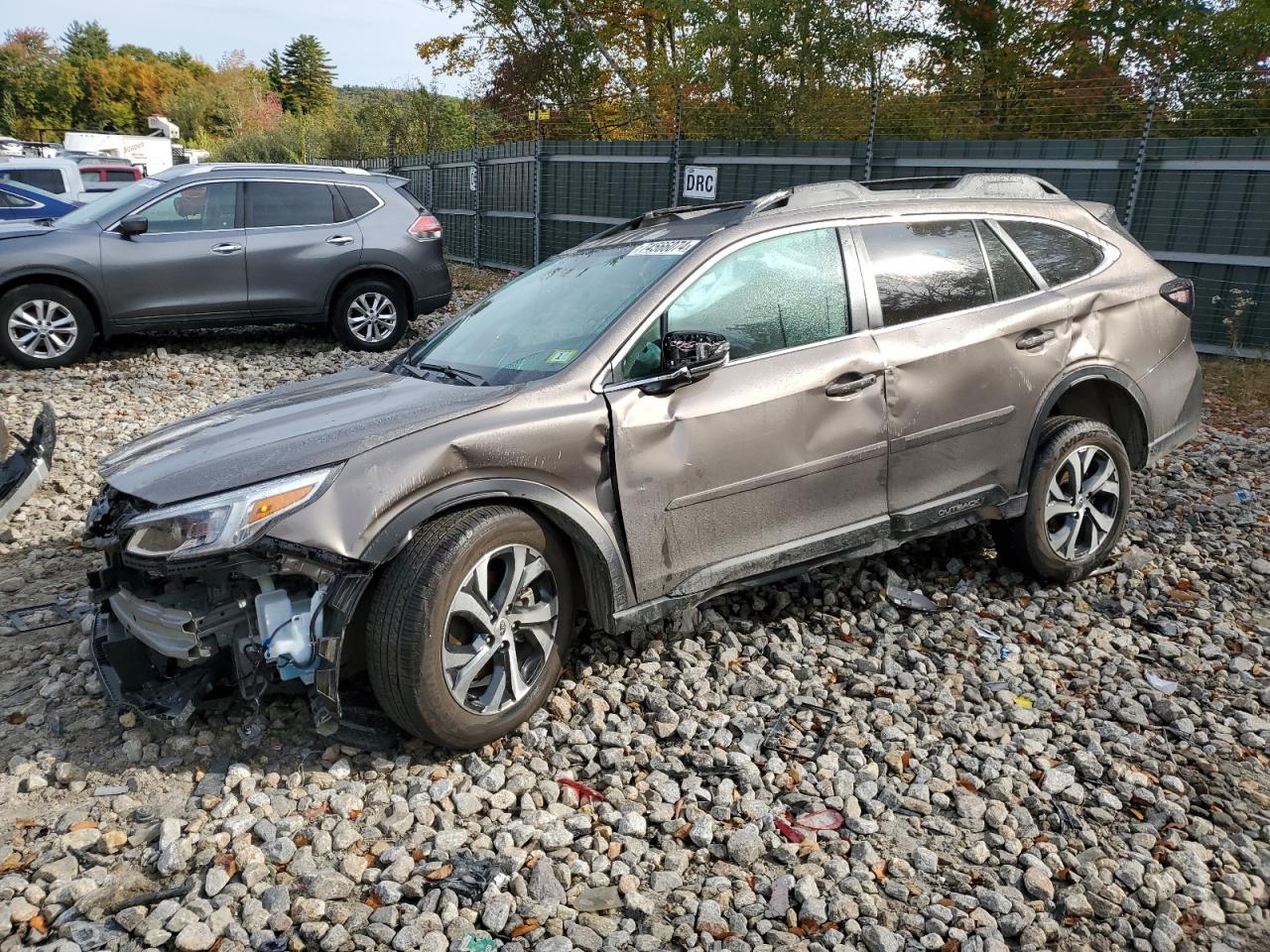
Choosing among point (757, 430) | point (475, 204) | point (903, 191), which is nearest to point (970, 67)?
point (475, 204)

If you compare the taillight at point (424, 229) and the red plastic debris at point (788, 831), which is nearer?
the red plastic debris at point (788, 831)

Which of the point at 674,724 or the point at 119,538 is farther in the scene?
the point at 674,724

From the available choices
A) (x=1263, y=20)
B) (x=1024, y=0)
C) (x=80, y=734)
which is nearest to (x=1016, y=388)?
(x=80, y=734)

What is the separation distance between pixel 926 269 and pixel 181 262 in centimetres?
735

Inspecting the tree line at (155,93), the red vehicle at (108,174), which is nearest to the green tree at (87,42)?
the tree line at (155,93)

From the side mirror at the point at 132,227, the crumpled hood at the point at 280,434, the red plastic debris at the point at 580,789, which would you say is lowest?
Result: the red plastic debris at the point at 580,789

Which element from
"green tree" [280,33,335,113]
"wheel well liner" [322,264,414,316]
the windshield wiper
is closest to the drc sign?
"wheel well liner" [322,264,414,316]

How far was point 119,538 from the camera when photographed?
311 cm

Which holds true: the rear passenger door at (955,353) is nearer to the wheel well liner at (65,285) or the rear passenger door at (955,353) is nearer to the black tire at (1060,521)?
the black tire at (1060,521)

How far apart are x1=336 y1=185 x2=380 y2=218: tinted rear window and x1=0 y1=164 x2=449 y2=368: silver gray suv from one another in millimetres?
11

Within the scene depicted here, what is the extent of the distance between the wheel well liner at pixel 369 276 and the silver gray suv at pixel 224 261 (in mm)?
12

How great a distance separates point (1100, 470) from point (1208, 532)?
1217mm

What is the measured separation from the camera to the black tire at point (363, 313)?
9.76 m

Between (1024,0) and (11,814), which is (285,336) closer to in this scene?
(11,814)
